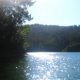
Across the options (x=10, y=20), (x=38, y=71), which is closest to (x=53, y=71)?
(x=38, y=71)

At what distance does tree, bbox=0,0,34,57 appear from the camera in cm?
6122

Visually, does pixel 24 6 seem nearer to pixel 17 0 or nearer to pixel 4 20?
pixel 17 0

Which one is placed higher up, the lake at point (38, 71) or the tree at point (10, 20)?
the tree at point (10, 20)

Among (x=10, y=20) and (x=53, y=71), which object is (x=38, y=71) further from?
(x=10, y=20)

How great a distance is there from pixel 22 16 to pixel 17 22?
2.15m

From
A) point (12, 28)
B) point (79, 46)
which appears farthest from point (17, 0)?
point (79, 46)

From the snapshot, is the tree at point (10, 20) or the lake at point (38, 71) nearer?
the lake at point (38, 71)

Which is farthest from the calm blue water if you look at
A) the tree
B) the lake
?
the tree

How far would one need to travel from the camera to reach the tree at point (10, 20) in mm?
61219

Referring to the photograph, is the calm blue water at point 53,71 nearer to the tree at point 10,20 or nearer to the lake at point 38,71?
the lake at point 38,71

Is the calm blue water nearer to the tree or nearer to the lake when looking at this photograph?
the lake

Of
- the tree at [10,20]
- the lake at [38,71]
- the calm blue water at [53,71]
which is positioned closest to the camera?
the lake at [38,71]

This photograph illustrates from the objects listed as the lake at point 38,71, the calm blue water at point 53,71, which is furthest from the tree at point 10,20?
the lake at point 38,71

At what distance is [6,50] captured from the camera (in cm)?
7188
